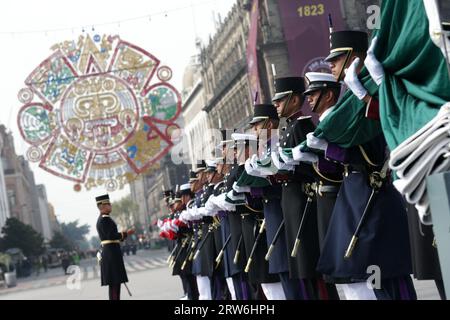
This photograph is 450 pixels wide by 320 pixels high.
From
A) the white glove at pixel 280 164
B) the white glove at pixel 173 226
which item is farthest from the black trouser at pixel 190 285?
the white glove at pixel 280 164

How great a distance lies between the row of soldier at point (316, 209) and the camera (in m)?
4.78

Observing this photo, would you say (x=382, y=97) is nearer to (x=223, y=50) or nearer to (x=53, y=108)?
(x=53, y=108)

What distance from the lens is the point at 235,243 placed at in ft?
26.9

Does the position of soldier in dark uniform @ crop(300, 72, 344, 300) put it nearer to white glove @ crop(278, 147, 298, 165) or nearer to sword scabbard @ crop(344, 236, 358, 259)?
white glove @ crop(278, 147, 298, 165)

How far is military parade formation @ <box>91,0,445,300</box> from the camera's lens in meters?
4.67

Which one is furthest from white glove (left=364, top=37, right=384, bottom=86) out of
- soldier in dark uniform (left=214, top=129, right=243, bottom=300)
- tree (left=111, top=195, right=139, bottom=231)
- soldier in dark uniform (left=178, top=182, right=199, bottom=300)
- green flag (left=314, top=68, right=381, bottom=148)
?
tree (left=111, top=195, right=139, bottom=231)

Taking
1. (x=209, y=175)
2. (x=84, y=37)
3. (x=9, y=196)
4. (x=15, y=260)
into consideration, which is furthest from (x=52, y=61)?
(x=9, y=196)

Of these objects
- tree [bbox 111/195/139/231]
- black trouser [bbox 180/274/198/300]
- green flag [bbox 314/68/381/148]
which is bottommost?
black trouser [bbox 180/274/198/300]

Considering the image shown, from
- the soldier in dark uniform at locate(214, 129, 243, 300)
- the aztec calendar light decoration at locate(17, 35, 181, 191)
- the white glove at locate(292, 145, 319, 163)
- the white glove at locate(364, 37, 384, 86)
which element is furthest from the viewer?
the aztec calendar light decoration at locate(17, 35, 181, 191)

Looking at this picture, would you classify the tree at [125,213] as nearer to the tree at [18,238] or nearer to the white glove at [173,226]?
the tree at [18,238]

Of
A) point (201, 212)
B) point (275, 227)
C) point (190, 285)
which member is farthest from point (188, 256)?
point (275, 227)

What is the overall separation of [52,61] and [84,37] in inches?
36.6

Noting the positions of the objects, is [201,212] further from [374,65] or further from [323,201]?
[374,65]

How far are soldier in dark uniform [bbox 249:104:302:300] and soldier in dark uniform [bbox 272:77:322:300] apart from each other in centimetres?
13
